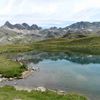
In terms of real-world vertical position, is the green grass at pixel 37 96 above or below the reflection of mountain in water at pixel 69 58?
above

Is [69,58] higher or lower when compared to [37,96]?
lower

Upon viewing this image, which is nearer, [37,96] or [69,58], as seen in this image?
[37,96]

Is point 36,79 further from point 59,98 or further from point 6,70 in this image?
point 59,98

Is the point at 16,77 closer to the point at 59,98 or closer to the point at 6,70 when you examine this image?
the point at 6,70

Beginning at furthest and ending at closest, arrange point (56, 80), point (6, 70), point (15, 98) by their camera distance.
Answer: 1. point (6, 70)
2. point (56, 80)
3. point (15, 98)

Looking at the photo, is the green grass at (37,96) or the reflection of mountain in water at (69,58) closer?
the green grass at (37,96)

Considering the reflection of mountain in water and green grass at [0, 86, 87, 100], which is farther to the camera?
the reflection of mountain in water

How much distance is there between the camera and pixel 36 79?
252 ft

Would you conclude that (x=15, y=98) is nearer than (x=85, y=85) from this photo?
Yes

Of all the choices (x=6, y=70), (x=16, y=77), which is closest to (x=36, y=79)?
(x=16, y=77)

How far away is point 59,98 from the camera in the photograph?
50750mm

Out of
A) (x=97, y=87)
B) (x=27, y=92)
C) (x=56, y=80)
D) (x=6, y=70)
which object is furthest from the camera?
(x=6, y=70)

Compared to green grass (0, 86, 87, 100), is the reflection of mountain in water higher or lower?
lower

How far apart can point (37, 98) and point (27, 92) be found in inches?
225
